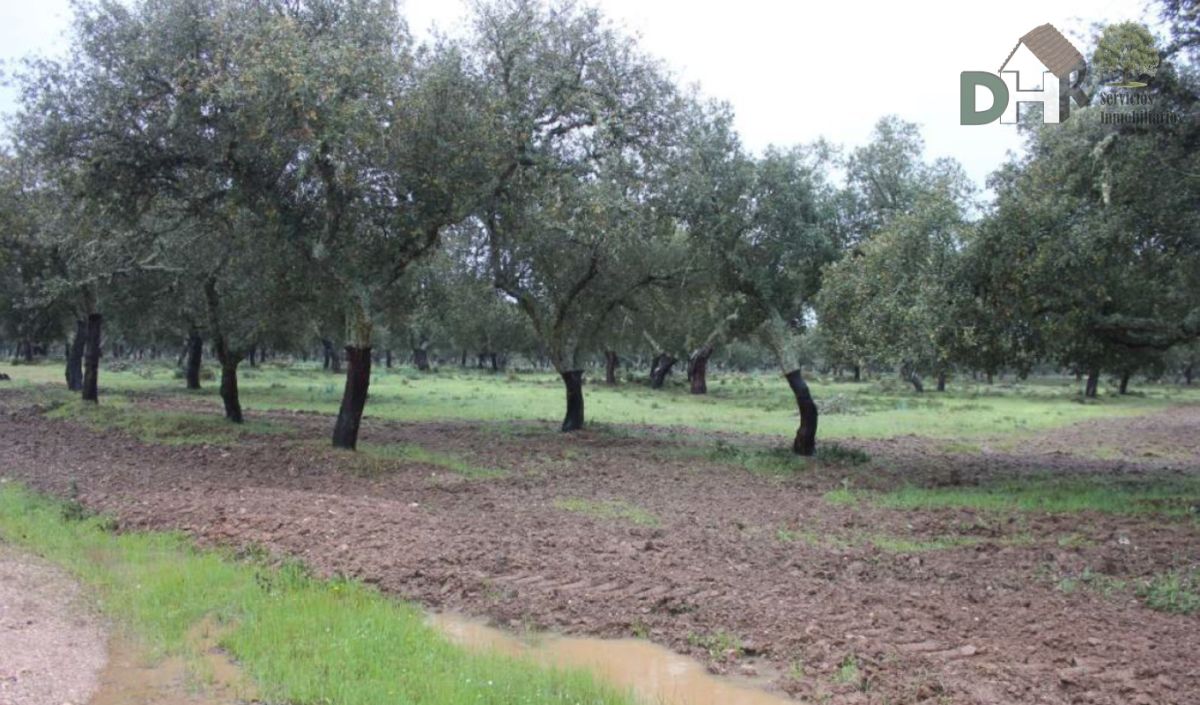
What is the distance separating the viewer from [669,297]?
89.8 feet

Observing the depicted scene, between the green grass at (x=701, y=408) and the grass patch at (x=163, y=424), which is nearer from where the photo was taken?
the grass patch at (x=163, y=424)

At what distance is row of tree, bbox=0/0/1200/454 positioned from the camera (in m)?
14.9

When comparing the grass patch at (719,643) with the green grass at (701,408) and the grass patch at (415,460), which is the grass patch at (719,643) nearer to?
the grass patch at (415,460)

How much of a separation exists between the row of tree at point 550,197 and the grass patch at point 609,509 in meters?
5.99

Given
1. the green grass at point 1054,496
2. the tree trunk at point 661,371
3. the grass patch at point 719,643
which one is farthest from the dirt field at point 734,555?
the tree trunk at point 661,371

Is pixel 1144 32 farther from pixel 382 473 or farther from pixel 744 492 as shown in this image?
pixel 382 473

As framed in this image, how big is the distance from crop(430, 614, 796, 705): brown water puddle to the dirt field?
7.8 inches

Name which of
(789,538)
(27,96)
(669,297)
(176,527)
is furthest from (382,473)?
(669,297)

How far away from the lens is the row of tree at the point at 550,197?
14.9 metres

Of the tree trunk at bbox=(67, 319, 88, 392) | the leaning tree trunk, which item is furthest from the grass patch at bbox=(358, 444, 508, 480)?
the tree trunk at bbox=(67, 319, 88, 392)

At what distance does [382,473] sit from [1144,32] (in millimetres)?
15629

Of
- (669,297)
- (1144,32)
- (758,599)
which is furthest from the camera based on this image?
(669,297)

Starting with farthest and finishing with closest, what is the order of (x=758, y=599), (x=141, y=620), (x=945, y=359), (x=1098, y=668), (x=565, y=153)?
(x=565, y=153)
(x=945, y=359)
(x=758, y=599)
(x=141, y=620)
(x=1098, y=668)

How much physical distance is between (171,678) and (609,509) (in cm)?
809
